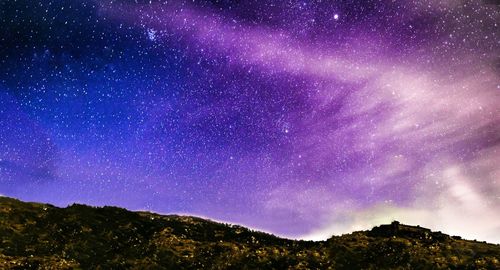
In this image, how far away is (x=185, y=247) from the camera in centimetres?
3381

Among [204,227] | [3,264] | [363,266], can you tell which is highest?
[204,227]

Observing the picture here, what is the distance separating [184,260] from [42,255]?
377 inches

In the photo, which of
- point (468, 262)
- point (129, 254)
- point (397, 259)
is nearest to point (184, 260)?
point (129, 254)

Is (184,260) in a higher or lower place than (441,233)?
lower

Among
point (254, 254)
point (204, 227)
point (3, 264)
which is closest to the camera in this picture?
point (3, 264)

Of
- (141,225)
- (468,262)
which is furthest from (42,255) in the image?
(468,262)

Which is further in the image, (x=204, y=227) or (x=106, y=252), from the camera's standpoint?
(x=204, y=227)

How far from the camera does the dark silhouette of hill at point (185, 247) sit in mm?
30969

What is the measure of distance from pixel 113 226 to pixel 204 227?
7.64m

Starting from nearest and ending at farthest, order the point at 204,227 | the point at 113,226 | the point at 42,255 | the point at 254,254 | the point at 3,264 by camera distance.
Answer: the point at 3,264 < the point at 42,255 < the point at 254,254 < the point at 113,226 < the point at 204,227

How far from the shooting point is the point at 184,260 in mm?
31906

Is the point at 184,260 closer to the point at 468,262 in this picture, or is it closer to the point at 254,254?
the point at 254,254

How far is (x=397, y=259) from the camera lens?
32.0 m

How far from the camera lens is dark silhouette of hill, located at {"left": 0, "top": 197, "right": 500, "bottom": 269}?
3097 centimetres
